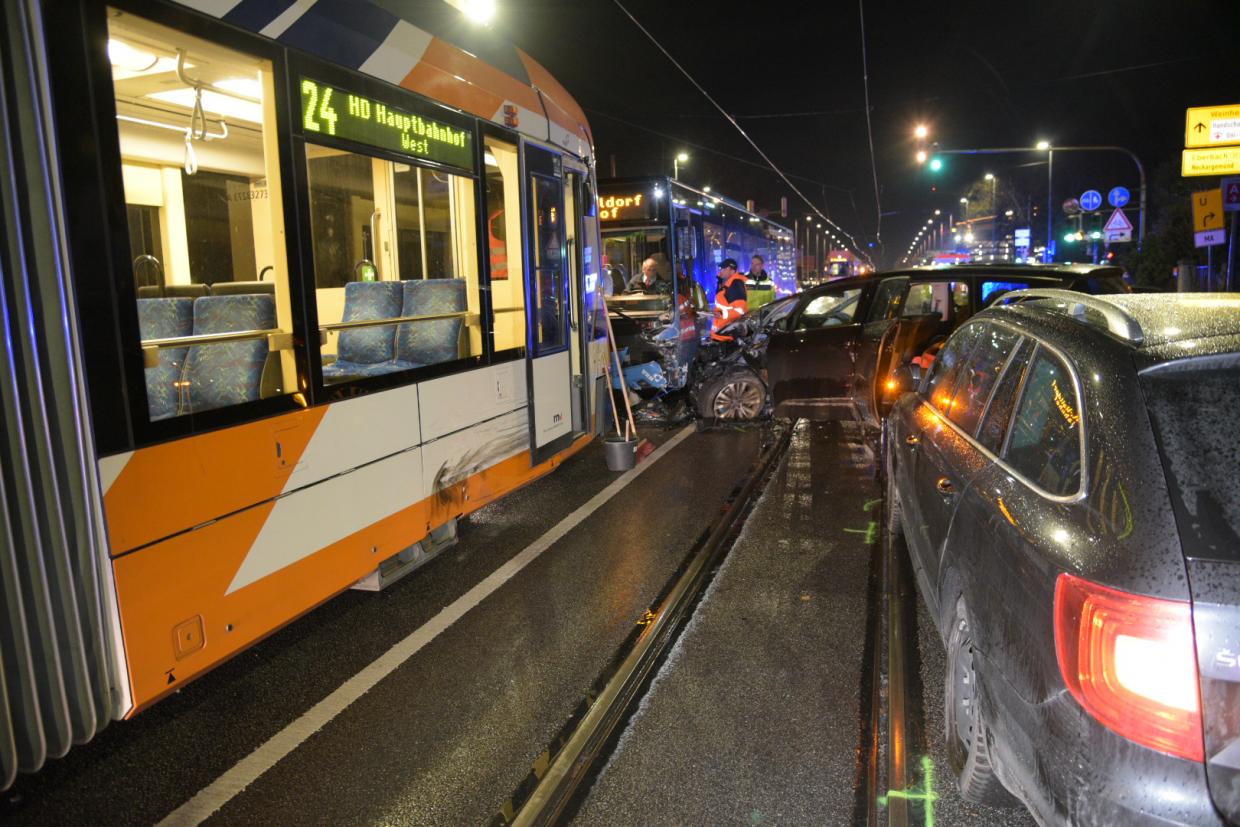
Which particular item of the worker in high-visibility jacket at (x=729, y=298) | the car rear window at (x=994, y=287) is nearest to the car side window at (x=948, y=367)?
the car rear window at (x=994, y=287)

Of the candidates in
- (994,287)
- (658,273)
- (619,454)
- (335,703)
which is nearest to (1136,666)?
(335,703)

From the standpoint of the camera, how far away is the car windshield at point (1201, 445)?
2.00m

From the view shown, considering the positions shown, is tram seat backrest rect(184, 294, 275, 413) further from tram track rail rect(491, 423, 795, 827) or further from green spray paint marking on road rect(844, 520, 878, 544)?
green spray paint marking on road rect(844, 520, 878, 544)

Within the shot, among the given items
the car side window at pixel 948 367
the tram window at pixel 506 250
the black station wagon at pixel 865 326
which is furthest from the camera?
the black station wagon at pixel 865 326

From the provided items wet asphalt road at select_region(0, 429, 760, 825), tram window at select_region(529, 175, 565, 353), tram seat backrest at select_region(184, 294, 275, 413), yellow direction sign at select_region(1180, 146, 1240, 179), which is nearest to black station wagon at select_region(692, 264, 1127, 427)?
tram window at select_region(529, 175, 565, 353)

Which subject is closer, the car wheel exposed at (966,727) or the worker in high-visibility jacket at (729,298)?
the car wheel exposed at (966,727)

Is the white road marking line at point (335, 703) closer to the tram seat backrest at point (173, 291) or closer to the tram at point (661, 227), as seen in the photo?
the tram seat backrest at point (173, 291)

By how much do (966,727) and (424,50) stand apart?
4503mm

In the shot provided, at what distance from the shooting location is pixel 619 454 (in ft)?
27.7

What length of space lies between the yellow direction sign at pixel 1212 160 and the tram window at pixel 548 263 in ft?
49.3

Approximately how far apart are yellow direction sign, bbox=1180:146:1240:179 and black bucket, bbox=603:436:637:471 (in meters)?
14.3

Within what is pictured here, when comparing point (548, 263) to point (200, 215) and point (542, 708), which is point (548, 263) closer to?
point (200, 215)

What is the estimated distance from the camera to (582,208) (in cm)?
784

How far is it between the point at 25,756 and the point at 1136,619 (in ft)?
10.5
